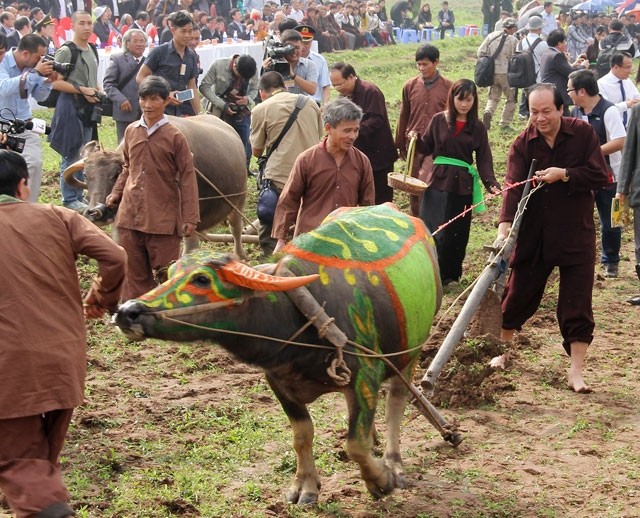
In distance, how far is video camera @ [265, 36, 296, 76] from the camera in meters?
11.3

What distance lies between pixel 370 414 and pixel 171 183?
3.31 m

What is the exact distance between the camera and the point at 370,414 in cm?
549

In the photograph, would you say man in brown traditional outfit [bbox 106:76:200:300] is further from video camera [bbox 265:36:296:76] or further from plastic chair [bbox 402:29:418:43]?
plastic chair [bbox 402:29:418:43]

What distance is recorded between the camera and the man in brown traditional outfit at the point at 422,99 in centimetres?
1091

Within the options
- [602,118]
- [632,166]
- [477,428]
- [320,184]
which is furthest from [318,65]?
[477,428]

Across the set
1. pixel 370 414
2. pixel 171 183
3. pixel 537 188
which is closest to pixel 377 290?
pixel 370 414

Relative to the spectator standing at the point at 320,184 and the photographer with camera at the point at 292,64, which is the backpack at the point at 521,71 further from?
the spectator standing at the point at 320,184

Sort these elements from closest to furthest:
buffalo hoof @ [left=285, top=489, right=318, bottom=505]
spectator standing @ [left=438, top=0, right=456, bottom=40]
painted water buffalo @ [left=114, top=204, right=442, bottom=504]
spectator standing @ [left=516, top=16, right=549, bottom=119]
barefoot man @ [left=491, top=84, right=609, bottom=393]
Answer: painted water buffalo @ [left=114, top=204, right=442, bottom=504] < buffalo hoof @ [left=285, top=489, right=318, bottom=505] < barefoot man @ [left=491, top=84, right=609, bottom=393] < spectator standing @ [left=516, top=16, right=549, bottom=119] < spectator standing @ [left=438, top=0, right=456, bottom=40]

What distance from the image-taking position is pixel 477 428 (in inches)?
270

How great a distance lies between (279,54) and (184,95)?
1134 millimetres

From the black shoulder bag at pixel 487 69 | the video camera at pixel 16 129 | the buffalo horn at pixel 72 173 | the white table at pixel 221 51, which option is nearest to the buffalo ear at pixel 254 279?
the video camera at pixel 16 129

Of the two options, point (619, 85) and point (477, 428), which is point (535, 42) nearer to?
point (619, 85)

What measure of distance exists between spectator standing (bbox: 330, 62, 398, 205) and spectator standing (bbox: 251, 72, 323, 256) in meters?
0.60

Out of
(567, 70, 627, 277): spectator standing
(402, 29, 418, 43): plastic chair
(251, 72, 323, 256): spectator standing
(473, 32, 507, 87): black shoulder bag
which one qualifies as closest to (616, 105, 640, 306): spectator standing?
(567, 70, 627, 277): spectator standing
